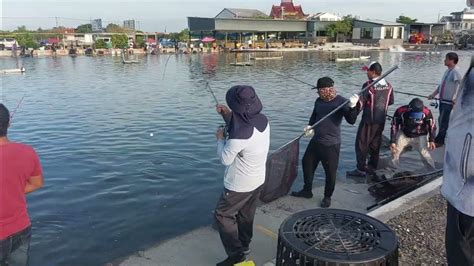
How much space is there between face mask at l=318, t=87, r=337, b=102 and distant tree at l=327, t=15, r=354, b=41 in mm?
76685

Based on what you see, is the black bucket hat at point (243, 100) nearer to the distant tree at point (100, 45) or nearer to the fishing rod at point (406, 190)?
the fishing rod at point (406, 190)

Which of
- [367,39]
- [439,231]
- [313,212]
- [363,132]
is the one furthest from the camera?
[367,39]

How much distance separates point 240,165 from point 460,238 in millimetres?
1965

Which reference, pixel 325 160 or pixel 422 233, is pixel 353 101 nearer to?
pixel 325 160

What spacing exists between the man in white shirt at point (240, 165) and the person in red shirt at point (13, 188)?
1.65 meters

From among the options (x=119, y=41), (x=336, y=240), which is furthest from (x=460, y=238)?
(x=119, y=41)

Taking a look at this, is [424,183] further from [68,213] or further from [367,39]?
[367,39]

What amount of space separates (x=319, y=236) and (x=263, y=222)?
257 cm

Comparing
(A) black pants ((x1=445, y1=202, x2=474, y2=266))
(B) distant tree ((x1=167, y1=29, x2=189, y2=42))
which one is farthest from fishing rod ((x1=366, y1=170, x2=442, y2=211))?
(B) distant tree ((x1=167, y1=29, x2=189, y2=42))

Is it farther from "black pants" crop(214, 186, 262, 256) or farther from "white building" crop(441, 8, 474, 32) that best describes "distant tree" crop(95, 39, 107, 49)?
"white building" crop(441, 8, 474, 32)

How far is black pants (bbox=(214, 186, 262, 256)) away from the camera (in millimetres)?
3807

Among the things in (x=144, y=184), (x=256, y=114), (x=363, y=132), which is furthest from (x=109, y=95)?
(x=256, y=114)

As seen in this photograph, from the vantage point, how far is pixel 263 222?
5.09 m

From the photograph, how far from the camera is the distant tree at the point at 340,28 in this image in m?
77.2
